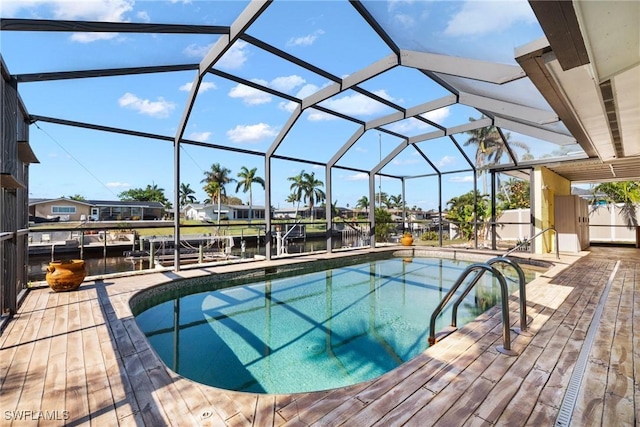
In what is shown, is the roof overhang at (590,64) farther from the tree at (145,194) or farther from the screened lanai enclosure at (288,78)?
the tree at (145,194)

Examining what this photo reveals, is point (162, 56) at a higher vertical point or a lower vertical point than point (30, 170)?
higher

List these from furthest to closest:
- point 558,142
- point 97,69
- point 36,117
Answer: point 558,142 → point 36,117 → point 97,69

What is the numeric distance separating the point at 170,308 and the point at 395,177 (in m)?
8.29

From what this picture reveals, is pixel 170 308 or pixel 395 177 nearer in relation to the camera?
pixel 170 308

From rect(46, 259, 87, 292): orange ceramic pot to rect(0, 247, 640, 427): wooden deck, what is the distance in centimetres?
109

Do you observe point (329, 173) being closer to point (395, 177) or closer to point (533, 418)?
point (395, 177)

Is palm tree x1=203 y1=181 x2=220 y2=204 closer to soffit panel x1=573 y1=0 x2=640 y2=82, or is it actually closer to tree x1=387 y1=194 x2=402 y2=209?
tree x1=387 y1=194 x2=402 y2=209

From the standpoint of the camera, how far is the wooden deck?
64.6 inches

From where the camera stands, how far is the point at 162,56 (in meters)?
4.16

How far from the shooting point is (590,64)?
6.77ft

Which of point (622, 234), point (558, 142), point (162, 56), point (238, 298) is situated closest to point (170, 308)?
point (238, 298)

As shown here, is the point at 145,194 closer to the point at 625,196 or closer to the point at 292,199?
the point at 292,199

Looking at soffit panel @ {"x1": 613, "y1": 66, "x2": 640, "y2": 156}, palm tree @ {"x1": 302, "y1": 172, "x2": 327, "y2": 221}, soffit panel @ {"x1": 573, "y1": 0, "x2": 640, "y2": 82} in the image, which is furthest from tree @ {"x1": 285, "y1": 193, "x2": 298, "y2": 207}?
soffit panel @ {"x1": 573, "y1": 0, "x2": 640, "y2": 82}

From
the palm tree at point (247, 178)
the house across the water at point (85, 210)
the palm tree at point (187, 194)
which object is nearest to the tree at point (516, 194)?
the palm tree at point (247, 178)
